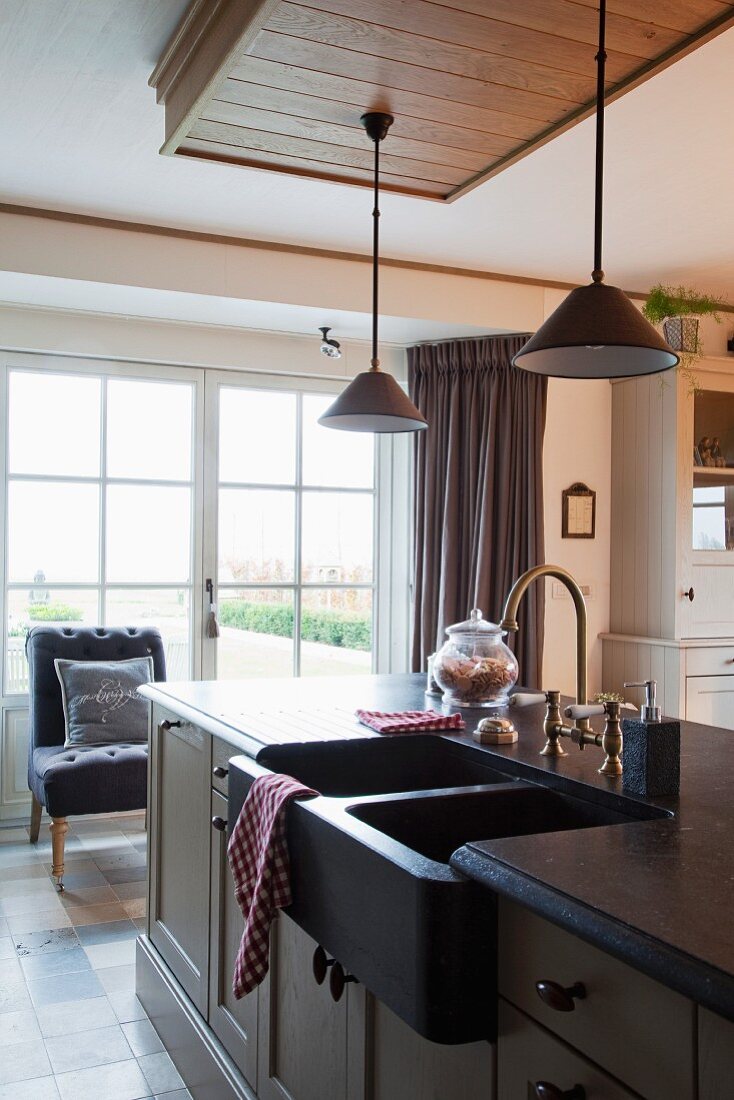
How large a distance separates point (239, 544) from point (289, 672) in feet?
2.22

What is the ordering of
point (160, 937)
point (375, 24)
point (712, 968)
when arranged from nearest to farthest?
point (712, 968)
point (375, 24)
point (160, 937)

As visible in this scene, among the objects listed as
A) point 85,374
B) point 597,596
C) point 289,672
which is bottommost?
point 289,672

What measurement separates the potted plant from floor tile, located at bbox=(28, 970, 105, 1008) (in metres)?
3.44

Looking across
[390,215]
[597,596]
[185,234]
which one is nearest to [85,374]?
[185,234]

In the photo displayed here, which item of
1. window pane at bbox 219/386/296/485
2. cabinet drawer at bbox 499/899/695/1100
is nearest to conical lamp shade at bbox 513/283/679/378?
cabinet drawer at bbox 499/899/695/1100

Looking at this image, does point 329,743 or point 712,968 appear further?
point 329,743

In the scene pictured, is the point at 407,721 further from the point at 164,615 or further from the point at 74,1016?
the point at 164,615

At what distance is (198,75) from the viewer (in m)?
2.34

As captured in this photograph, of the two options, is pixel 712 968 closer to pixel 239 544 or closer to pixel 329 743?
pixel 329 743

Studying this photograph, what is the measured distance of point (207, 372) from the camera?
4.66 meters

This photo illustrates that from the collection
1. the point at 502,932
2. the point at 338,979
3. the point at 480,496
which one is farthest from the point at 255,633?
the point at 502,932

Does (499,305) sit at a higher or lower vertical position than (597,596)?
higher

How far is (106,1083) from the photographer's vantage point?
2.37 meters

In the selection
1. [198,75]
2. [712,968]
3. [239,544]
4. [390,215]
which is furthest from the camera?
[239,544]
